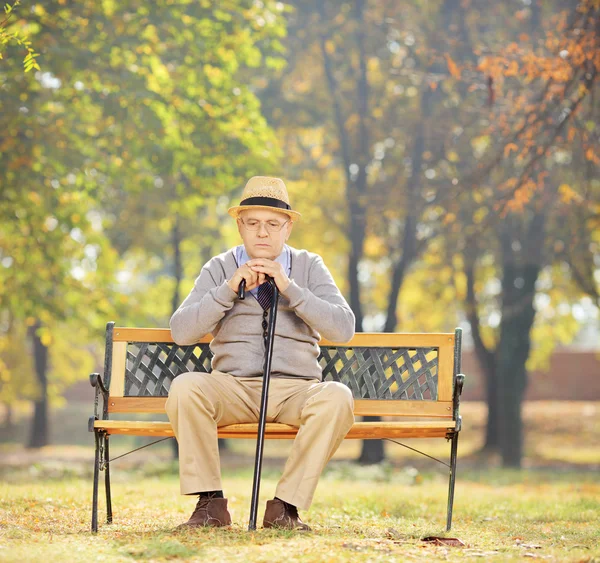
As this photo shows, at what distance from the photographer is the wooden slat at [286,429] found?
4.78 metres

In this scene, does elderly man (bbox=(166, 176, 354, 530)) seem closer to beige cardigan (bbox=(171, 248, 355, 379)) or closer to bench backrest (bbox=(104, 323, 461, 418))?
beige cardigan (bbox=(171, 248, 355, 379))

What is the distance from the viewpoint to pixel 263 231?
4957 millimetres

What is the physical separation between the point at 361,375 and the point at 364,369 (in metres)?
0.04

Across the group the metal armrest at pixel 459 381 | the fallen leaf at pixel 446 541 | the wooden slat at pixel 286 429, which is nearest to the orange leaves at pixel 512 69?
the metal armrest at pixel 459 381

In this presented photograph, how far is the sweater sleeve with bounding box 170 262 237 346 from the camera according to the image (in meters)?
4.75

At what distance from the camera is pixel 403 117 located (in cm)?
1500

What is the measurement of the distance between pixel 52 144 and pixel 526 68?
5346 millimetres

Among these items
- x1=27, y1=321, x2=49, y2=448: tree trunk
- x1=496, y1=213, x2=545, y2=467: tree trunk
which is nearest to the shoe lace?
x1=496, y1=213, x2=545, y2=467: tree trunk

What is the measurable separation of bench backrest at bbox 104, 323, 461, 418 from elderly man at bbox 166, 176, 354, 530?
0.47 m

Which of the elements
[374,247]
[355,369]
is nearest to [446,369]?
[355,369]

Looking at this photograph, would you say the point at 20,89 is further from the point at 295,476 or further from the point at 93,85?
the point at 295,476

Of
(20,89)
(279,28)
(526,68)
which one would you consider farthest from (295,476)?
(279,28)

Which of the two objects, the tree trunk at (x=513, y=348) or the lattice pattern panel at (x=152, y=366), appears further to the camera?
the tree trunk at (x=513, y=348)

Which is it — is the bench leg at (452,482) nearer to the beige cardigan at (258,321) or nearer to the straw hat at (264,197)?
the beige cardigan at (258,321)
